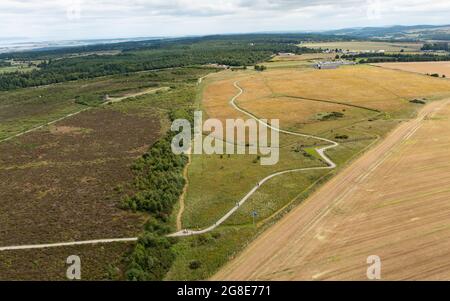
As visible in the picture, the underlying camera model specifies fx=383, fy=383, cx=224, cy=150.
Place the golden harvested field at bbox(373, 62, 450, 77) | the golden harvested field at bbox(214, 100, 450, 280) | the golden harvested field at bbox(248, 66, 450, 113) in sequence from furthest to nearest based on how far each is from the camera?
the golden harvested field at bbox(373, 62, 450, 77), the golden harvested field at bbox(248, 66, 450, 113), the golden harvested field at bbox(214, 100, 450, 280)

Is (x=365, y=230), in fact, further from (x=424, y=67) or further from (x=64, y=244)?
(x=424, y=67)

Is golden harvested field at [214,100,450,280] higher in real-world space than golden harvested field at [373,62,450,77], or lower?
lower

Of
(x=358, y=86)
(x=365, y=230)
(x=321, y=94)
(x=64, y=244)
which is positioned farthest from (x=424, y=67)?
(x=64, y=244)

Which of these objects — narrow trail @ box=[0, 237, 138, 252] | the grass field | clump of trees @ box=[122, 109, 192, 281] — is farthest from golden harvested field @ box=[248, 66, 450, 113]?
narrow trail @ box=[0, 237, 138, 252]

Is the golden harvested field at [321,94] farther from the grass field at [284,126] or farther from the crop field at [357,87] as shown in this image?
the grass field at [284,126]

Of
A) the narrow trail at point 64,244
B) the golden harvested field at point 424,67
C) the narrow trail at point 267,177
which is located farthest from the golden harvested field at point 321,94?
the narrow trail at point 64,244

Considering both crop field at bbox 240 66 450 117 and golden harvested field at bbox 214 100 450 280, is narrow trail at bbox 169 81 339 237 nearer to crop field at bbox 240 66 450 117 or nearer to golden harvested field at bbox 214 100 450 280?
golden harvested field at bbox 214 100 450 280
